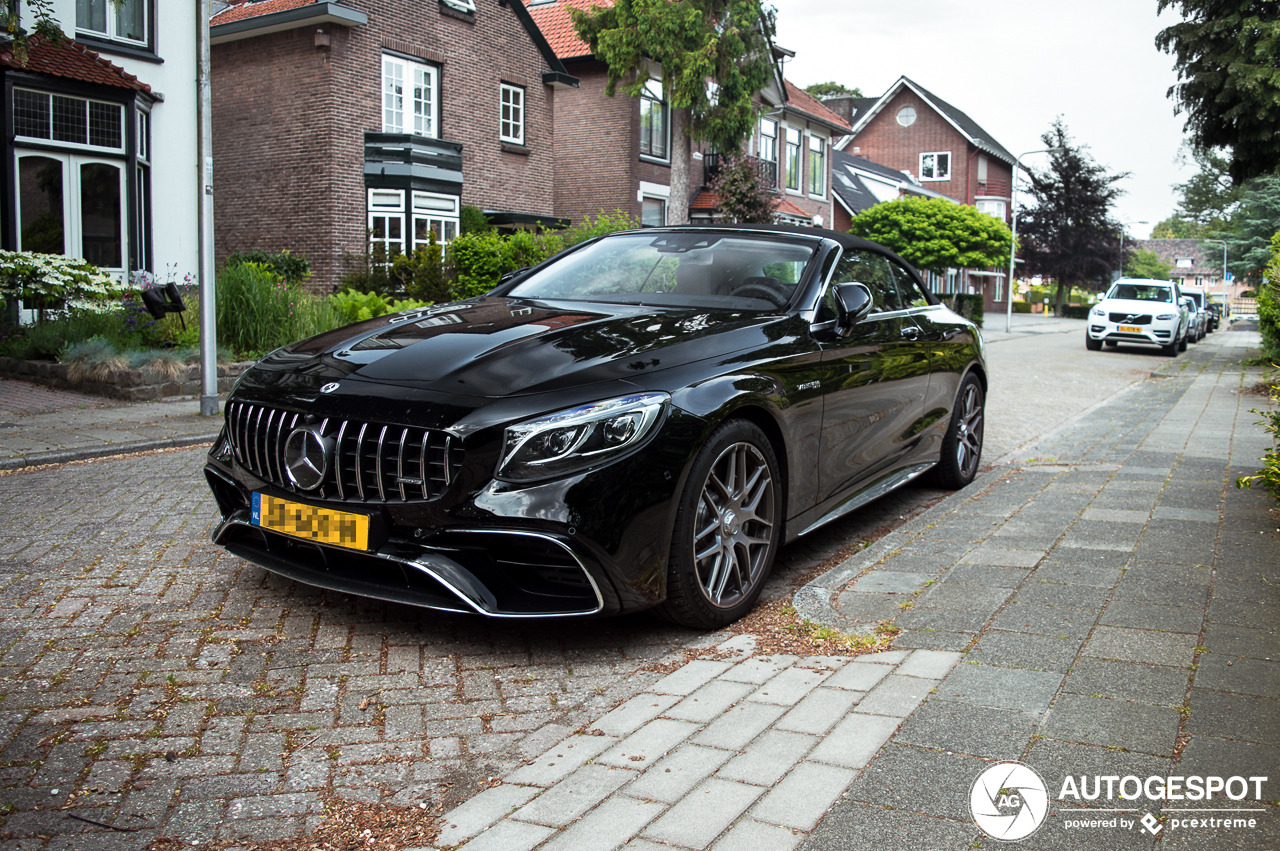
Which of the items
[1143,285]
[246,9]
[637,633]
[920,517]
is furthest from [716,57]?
[637,633]

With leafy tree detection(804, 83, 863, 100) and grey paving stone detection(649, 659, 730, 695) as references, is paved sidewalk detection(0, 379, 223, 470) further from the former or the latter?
leafy tree detection(804, 83, 863, 100)

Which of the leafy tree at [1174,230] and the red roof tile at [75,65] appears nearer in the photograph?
the red roof tile at [75,65]

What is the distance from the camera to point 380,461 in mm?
3393

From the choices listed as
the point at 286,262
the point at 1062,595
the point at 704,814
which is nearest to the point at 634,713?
the point at 704,814

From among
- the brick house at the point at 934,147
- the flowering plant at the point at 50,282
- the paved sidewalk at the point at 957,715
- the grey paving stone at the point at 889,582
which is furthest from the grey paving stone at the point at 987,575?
the brick house at the point at 934,147

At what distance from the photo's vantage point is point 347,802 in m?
2.61

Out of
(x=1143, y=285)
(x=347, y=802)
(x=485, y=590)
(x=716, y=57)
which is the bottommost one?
(x=347, y=802)

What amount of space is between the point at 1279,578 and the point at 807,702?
96.3 inches

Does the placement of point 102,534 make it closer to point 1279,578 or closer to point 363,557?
point 363,557

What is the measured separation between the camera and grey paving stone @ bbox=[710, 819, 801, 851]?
7.64ft

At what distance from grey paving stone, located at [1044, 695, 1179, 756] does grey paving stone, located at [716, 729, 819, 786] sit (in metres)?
0.69

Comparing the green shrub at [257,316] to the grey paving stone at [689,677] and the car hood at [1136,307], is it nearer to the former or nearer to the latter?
the grey paving stone at [689,677]

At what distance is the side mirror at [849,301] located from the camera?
4805 millimetres

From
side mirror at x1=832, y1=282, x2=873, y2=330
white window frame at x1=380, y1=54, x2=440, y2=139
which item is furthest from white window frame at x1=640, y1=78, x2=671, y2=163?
side mirror at x1=832, y1=282, x2=873, y2=330
